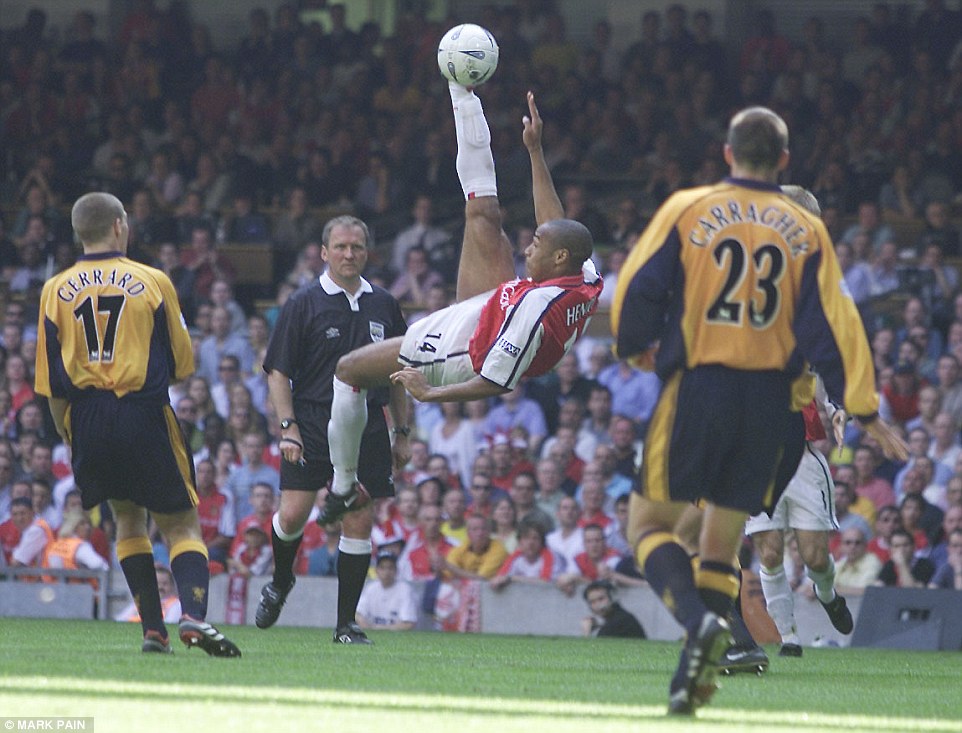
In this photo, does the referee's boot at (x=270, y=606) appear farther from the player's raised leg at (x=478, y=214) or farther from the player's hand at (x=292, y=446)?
the player's raised leg at (x=478, y=214)

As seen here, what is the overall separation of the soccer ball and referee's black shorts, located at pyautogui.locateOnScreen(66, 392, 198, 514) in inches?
97.8

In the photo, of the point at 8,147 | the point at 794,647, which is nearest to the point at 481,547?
the point at 794,647

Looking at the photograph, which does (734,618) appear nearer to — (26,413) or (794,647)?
(794,647)

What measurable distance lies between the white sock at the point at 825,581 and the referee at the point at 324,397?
2.41 metres

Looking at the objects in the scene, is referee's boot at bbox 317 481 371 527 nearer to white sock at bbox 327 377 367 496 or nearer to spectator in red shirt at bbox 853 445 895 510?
white sock at bbox 327 377 367 496

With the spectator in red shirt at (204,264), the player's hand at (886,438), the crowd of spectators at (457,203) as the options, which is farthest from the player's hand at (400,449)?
the spectator in red shirt at (204,264)

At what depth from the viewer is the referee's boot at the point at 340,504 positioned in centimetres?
934

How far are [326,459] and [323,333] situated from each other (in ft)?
2.38

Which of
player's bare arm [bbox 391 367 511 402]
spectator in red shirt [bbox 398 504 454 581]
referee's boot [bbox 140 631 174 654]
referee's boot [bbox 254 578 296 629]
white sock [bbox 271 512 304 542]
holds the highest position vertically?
player's bare arm [bbox 391 367 511 402]

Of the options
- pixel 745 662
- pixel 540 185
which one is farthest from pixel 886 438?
pixel 540 185

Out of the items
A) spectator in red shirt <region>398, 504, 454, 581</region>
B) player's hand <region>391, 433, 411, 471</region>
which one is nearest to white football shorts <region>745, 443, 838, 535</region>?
player's hand <region>391, 433, 411, 471</region>

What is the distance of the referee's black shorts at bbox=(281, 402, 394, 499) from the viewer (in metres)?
9.93

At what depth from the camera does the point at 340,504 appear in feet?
30.7

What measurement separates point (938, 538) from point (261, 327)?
23.3 ft
